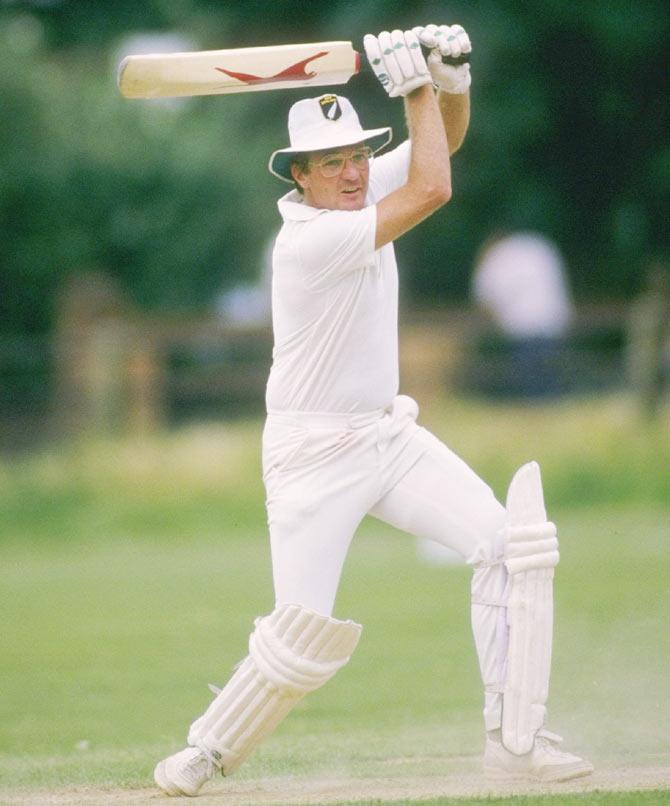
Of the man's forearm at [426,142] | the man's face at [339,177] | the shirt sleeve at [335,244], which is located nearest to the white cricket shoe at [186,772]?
the shirt sleeve at [335,244]

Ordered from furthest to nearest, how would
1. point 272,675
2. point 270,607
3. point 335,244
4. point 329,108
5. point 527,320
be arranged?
point 527,320
point 270,607
point 329,108
point 272,675
point 335,244

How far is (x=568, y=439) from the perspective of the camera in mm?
12555

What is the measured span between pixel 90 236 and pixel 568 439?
5465 millimetres

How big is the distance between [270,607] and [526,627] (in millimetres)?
4135

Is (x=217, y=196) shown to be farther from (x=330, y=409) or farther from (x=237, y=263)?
(x=330, y=409)

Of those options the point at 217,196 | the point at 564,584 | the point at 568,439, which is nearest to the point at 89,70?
the point at 217,196

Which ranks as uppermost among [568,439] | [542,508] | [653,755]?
[542,508]

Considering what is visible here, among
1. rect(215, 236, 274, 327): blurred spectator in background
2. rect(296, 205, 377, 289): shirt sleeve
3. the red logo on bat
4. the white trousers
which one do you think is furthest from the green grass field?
rect(215, 236, 274, 327): blurred spectator in background

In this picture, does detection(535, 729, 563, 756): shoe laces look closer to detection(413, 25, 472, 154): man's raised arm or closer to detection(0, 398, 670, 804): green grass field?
detection(0, 398, 670, 804): green grass field

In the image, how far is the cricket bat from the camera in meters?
5.43

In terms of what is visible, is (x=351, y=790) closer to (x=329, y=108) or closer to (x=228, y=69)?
(x=329, y=108)

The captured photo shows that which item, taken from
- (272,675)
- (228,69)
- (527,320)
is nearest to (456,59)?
(228,69)

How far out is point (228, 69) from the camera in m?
5.45

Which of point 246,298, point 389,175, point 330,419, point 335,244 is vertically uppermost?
point 389,175
